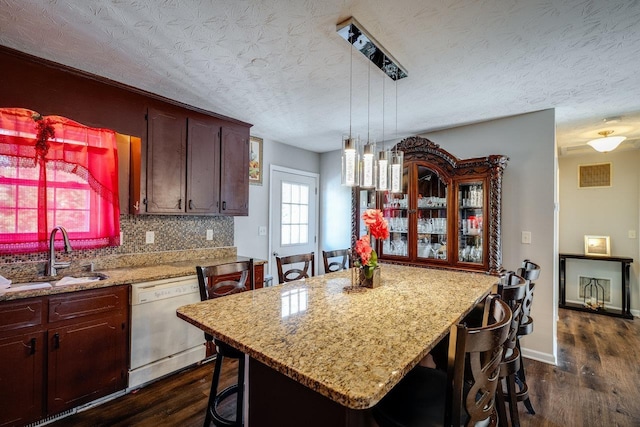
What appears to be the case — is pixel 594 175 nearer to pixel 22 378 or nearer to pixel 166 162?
pixel 166 162

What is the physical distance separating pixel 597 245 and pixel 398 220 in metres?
3.16

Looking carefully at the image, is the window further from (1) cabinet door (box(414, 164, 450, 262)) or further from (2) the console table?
(2) the console table

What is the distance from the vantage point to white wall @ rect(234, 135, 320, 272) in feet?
12.4

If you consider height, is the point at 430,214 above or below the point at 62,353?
above

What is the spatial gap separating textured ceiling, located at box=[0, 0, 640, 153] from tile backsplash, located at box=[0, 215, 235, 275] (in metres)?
1.18

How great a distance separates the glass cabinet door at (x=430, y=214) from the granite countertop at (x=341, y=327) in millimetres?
1315

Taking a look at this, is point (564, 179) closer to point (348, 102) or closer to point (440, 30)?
point (348, 102)

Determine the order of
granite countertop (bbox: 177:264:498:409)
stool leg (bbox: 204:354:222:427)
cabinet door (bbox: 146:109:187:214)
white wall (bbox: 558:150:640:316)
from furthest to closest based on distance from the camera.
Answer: white wall (bbox: 558:150:640:316) → cabinet door (bbox: 146:109:187:214) → stool leg (bbox: 204:354:222:427) → granite countertop (bbox: 177:264:498:409)

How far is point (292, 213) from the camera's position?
4504 millimetres

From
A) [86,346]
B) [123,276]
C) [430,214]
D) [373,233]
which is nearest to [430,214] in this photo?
[430,214]

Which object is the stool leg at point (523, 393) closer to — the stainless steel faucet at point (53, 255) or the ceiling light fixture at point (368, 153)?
the ceiling light fixture at point (368, 153)

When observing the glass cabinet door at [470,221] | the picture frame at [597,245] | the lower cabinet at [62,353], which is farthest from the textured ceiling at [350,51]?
the picture frame at [597,245]

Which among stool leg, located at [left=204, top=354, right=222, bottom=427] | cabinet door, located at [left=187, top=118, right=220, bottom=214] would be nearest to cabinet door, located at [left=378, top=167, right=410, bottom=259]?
cabinet door, located at [left=187, top=118, right=220, bottom=214]

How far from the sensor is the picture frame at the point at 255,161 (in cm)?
391
